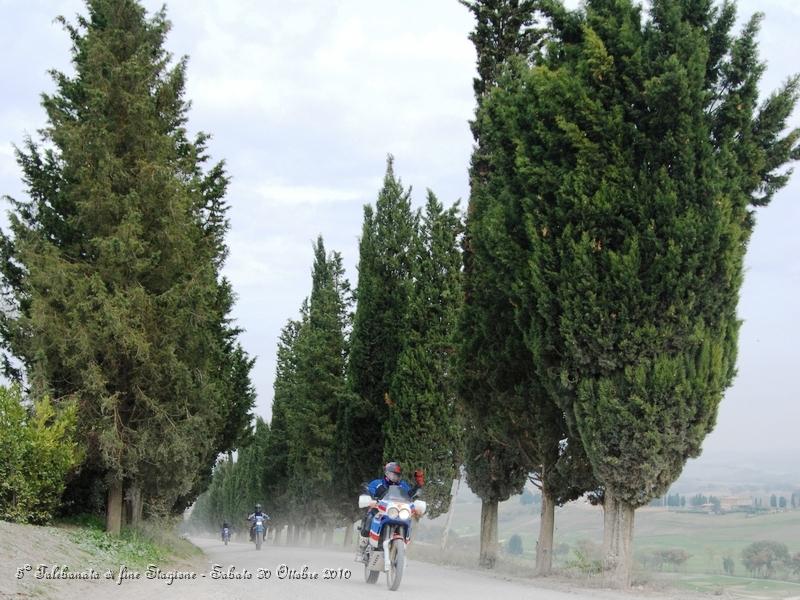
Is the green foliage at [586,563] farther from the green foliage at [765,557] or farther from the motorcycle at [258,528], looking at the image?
the motorcycle at [258,528]

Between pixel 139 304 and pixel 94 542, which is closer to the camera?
pixel 94 542

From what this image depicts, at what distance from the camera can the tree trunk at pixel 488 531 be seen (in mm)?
21734

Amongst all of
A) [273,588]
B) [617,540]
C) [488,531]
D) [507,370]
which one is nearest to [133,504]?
[488,531]

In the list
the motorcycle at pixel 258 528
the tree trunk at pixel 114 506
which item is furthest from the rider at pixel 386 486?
the motorcycle at pixel 258 528

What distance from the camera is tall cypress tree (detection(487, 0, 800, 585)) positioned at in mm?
14500

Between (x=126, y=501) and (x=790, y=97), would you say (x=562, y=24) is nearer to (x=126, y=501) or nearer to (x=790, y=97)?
(x=790, y=97)

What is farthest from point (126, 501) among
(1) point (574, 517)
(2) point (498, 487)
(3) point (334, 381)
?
(1) point (574, 517)

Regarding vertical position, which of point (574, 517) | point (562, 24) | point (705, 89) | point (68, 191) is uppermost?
point (562, 24)

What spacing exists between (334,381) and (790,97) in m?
30.2

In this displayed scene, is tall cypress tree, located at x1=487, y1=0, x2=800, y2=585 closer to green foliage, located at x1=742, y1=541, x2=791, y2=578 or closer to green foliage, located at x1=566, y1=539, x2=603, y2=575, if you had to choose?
green foliage, located at x1=566, y1=539, x2=603, y2=575

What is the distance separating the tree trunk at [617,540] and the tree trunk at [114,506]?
419 inches

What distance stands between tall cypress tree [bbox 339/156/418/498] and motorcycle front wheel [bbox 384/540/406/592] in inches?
793

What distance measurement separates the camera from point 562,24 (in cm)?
1694

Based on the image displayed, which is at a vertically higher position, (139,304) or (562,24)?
(562,24)
